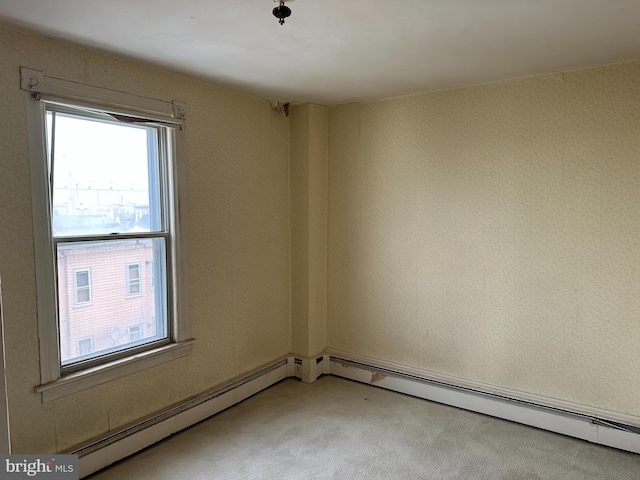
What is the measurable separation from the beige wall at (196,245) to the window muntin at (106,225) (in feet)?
0.57

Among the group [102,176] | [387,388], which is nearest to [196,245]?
[102,176]

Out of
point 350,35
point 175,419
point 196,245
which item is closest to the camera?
point 350,35

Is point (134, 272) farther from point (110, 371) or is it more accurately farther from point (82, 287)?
point (110, 371)

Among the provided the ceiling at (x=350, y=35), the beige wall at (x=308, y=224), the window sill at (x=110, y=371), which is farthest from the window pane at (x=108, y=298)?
the beige wall at (x=308, y=224)

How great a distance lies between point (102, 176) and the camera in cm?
251

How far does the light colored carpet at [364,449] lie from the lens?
2.44 meters

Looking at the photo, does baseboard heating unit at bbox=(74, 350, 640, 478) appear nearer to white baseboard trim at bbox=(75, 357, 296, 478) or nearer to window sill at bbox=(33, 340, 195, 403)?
white baseboard trim at bbox=(75, 357, 296, 478)

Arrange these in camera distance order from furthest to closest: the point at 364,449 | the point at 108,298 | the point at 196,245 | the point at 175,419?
the point at 196,245 < the point at 175,419 < the point at 364,449 < the point at 108,298

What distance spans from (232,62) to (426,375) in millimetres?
2660

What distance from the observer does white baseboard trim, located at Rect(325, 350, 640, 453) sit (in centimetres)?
270

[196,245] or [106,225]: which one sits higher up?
[106,225]

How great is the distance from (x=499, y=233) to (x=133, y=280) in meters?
2.49

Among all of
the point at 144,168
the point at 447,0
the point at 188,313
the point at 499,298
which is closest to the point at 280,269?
the point at 188,313

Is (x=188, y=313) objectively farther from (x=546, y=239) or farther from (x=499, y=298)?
(x=546, y=239)
